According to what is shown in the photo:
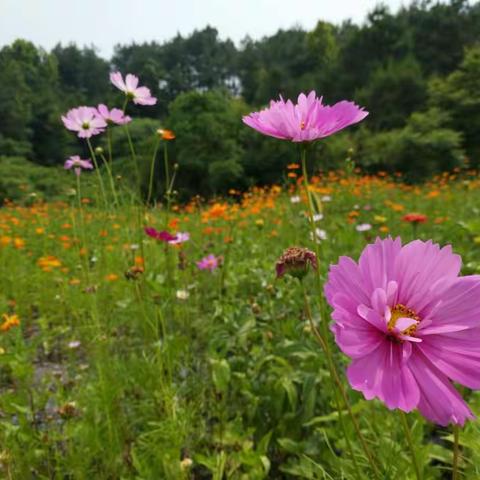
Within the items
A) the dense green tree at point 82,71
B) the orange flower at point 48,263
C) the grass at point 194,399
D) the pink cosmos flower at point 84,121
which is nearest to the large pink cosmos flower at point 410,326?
the grass at point 194,399

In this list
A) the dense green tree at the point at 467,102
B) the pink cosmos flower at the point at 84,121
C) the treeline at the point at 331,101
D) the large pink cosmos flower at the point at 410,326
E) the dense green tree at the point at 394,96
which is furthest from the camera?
the dense green tree at the point at 394,96

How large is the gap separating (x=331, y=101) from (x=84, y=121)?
13365mm

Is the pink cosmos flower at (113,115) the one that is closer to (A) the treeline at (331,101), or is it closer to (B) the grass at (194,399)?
(B) the grass at (194,399)

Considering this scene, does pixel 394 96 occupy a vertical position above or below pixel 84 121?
above

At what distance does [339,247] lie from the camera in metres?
1.96

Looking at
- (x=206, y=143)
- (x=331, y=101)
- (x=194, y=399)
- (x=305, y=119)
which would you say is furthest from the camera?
(x=331, y=101)

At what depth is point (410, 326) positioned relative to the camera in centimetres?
29

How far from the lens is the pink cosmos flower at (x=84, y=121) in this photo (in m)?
1.18

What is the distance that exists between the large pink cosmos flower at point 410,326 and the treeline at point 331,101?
1.69 m

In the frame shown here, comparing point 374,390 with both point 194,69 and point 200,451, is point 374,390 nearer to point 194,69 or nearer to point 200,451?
point 200,451

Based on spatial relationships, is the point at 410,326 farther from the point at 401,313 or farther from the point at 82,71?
the point at 82,71

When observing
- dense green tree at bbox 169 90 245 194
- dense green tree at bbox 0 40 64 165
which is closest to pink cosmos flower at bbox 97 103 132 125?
dense green tree at bbox 169 90 245 194

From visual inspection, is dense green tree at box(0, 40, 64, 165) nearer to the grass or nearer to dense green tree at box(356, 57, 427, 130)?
dense green tree at box(356, 57, 427, 130)

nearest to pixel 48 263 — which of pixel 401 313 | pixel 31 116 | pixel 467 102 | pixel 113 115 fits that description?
pixel 113 115
